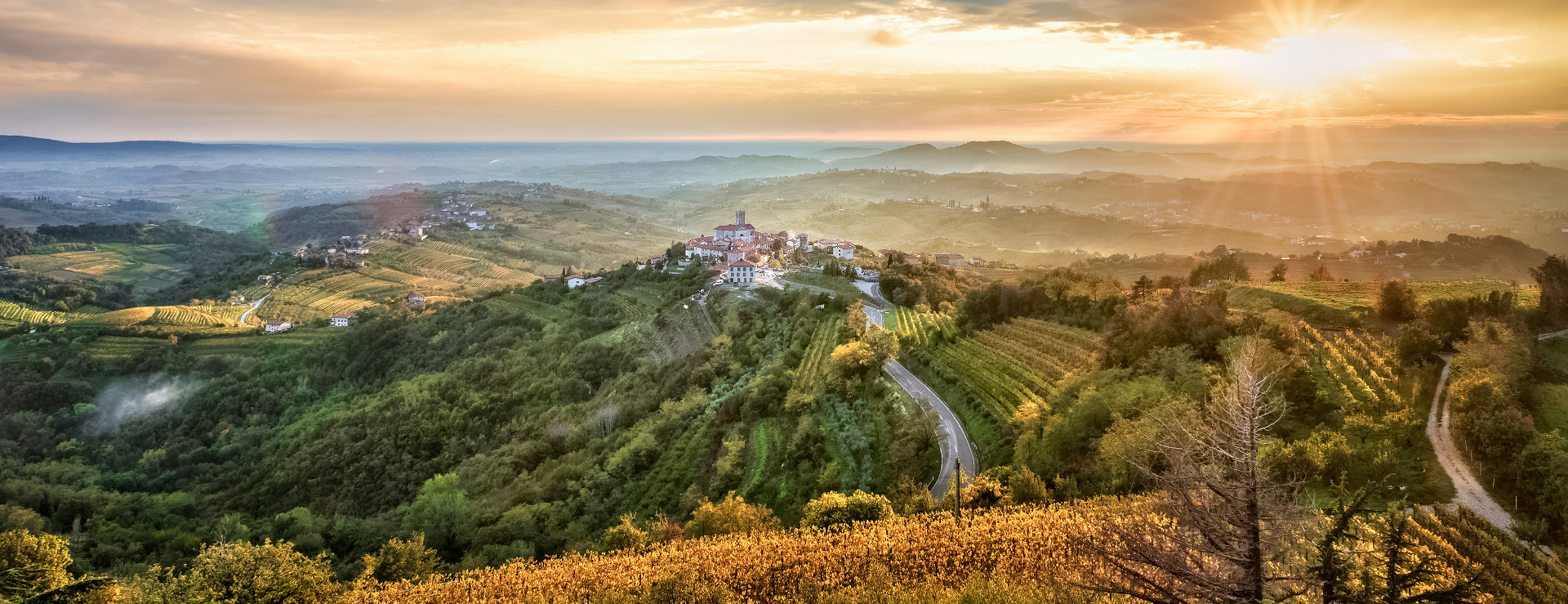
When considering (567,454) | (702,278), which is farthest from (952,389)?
(702,278)

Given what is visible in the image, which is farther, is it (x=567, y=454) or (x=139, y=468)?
(x=139, y=468)

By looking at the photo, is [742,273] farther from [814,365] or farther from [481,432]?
[814,365]

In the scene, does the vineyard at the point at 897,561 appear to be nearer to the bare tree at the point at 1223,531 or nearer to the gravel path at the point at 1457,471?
the gravel path at the point at 1457,471

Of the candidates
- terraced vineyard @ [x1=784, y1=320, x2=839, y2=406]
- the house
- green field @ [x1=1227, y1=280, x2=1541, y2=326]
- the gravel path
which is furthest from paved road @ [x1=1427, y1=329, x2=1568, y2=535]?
the house

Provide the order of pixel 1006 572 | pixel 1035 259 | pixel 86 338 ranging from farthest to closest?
pixel 1035 259
pixel 86 338
pixel 1006 572

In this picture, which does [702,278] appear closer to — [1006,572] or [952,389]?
[952,389]

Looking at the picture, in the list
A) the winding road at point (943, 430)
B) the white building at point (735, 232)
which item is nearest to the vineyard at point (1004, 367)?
the winding road at point (943, 430)

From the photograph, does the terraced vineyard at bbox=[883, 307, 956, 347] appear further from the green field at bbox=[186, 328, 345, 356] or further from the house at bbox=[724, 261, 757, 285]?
the green field at bbox=[186, 328, 345, 356]
